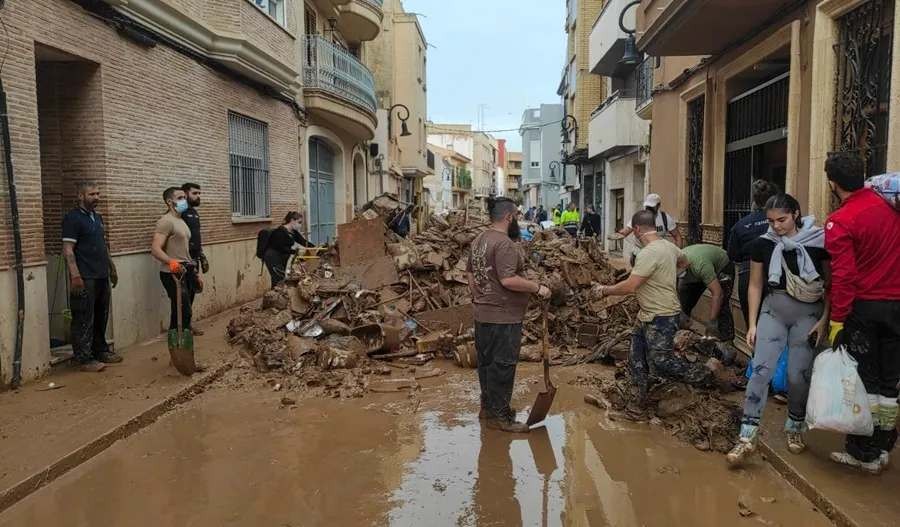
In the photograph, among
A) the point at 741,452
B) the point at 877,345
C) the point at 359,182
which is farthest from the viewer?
the point at 359,182

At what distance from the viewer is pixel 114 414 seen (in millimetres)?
5527

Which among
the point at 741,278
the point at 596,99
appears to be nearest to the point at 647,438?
the point at 741,278

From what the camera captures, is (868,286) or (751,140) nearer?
(868,286)

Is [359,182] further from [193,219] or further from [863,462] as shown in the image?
A: [863,462]

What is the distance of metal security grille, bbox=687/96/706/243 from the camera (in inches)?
398

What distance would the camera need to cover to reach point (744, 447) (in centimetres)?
444

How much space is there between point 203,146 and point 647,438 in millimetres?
8368

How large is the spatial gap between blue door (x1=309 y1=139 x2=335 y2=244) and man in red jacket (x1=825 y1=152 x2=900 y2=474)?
563 inches

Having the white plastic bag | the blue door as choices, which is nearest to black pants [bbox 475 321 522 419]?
the white plastic bag

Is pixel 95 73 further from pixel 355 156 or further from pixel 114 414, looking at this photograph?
pixel 355 156

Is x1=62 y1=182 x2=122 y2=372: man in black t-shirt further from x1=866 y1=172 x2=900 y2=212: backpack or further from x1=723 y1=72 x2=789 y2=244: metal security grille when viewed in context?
x1=723 y1=72 x2=789 y2=244: metal security grille

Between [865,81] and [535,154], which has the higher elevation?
[535,154]

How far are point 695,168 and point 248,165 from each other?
8.04 metres

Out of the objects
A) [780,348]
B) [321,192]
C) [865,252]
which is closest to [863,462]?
[780,348]
